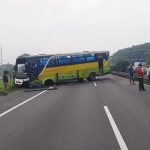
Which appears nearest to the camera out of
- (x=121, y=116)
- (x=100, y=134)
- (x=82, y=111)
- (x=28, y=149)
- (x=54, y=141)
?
(x=28, y=149)

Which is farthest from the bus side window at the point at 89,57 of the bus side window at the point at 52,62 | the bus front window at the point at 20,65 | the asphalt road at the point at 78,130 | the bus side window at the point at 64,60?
the asphalt road at the point at 78,130

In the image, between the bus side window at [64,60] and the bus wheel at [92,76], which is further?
the bus wheel at [92,76]

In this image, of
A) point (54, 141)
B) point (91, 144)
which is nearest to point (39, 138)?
point (54, 141)

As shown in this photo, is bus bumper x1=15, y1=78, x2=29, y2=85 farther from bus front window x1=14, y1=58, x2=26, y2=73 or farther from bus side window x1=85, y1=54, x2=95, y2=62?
bus side window x1=85, y1=54, x2=95, y2=62

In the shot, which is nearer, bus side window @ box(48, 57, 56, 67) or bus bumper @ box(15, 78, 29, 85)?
bus bumper @ box(15, 78, 29, 85)

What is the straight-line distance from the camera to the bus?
23297 mm

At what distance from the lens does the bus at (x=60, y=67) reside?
23297 millimetres

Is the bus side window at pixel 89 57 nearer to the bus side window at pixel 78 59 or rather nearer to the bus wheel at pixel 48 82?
the bus side window at pixel 78 59

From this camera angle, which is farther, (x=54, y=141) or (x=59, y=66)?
(x=59, y=66)

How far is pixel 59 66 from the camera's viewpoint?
2472 centimetres

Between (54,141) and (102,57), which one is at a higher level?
(102,57)

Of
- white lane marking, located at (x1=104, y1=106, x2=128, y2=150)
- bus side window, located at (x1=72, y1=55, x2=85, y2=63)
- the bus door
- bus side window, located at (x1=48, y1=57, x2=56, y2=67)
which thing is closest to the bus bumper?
bus side window, located at (x1=48, y1=57, x2=56, y2=67)

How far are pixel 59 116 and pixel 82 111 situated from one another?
1.12 m

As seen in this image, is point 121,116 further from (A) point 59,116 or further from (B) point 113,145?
A: (B) point 113,145
